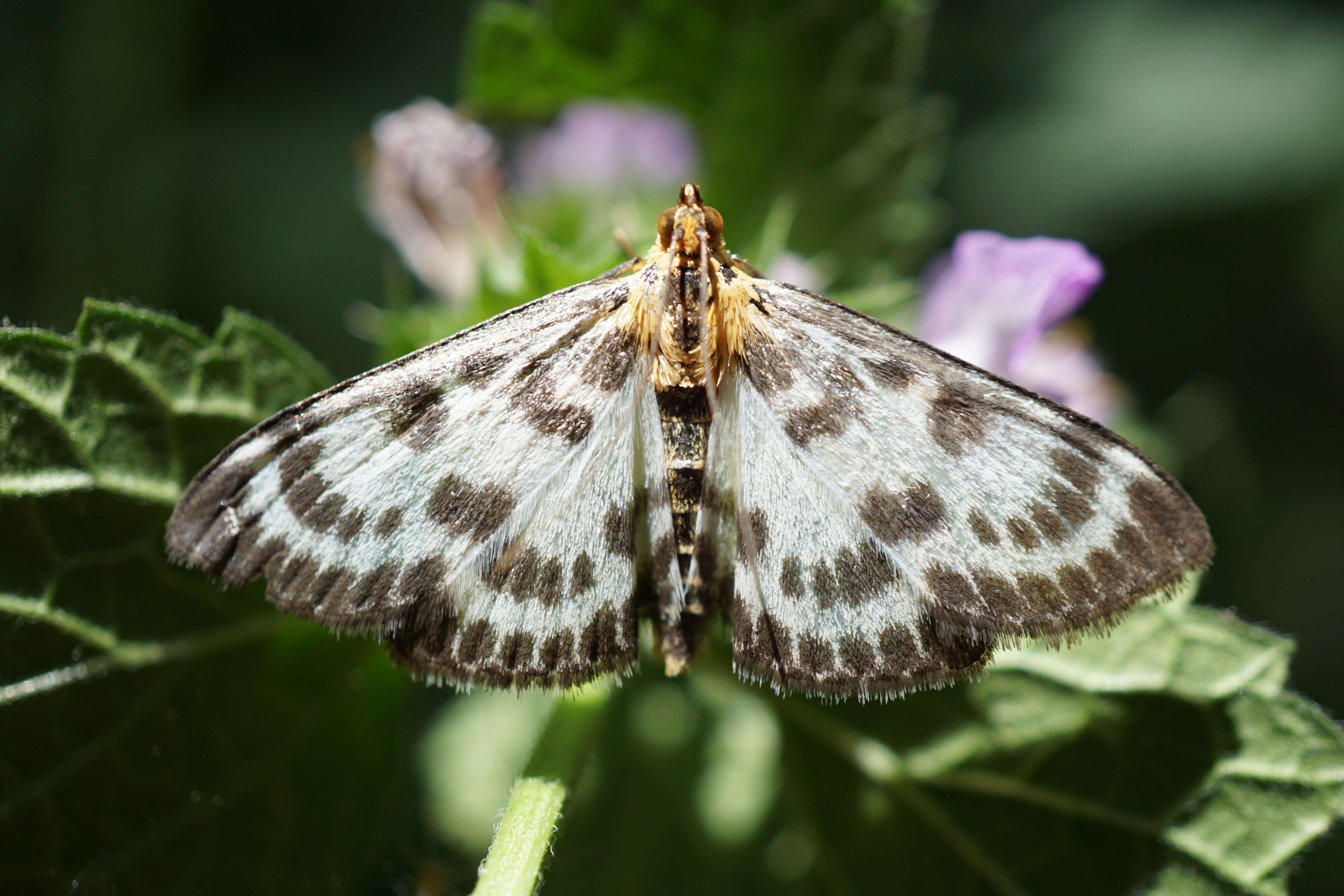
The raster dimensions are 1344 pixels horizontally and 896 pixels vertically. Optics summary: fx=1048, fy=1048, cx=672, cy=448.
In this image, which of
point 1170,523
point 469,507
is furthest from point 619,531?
point 1170,523

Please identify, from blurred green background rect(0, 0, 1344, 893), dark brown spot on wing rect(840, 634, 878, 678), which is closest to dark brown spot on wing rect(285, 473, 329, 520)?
dark brown spot on wing rect(840, 634, 878, 678)

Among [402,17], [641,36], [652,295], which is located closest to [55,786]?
[652,295]

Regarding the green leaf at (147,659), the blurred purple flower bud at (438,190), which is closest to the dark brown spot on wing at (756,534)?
the green leaf at (147,659)

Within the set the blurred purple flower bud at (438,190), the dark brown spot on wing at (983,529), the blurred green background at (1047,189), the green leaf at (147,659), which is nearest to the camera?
the dark brown spot on wing at (983,529)

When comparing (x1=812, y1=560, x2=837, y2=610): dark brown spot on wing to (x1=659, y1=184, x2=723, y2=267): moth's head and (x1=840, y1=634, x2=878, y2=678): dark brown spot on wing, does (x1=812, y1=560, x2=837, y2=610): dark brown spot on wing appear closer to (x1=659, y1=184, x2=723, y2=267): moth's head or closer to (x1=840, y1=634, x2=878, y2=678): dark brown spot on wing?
(x1=840, y1=634, x2=878, y2=678): dark brown spot on wing

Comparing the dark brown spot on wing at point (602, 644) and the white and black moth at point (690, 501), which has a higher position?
the white and black moth at point (690, 501)

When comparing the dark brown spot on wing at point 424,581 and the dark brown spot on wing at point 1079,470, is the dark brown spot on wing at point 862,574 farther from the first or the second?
the dark brown spot on wing at point 424,581

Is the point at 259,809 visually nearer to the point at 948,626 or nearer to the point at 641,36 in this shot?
the point at 948,626

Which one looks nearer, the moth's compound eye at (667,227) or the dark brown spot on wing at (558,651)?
the dark brown spot on wing at (558,651)
